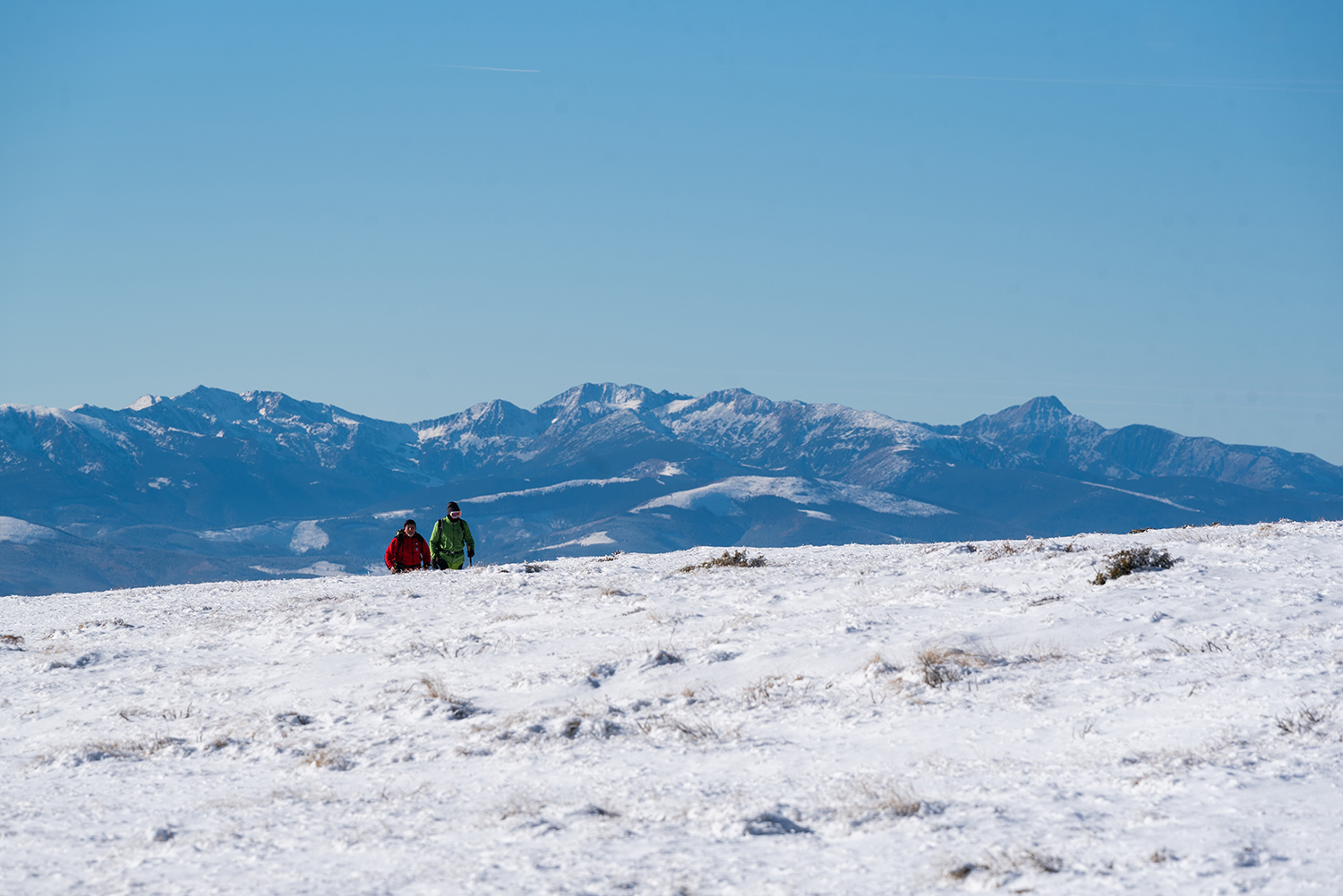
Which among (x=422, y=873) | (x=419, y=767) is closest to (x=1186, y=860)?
(x=422, y=873)

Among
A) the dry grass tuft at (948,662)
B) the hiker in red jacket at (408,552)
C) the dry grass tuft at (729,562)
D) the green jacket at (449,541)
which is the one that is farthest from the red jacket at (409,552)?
the dry grass tuft at (948,662)

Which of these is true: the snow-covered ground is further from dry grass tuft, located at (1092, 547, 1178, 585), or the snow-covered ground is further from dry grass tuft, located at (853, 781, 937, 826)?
dry grass tuft, located at (1092, 547, 1178, 585)

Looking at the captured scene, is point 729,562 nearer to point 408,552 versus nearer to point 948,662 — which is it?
point 408,552

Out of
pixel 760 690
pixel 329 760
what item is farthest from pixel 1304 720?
pixel 329 760

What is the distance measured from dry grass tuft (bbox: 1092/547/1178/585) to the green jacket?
554 inches

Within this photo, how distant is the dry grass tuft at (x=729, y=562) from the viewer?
2109cm

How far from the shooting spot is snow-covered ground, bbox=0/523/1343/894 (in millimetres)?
7602

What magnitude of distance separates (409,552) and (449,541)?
1.00 meters

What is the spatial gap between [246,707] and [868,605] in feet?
26.2

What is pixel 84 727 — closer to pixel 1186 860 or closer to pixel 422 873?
pixel 422 873

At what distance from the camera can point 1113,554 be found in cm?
1722

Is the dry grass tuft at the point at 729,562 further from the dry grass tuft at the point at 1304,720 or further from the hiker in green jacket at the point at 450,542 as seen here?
the dry grass tuft at the point at 1304,720

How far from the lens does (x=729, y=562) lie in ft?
70.5

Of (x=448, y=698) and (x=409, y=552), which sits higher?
(x=409, y=552)
